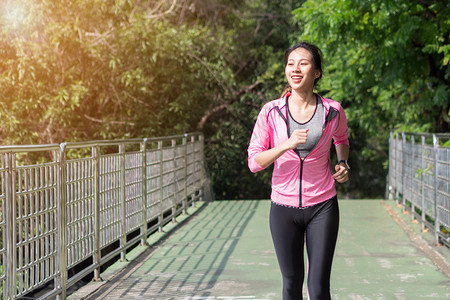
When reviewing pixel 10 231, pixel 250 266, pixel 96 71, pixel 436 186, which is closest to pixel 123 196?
pixel 250 266

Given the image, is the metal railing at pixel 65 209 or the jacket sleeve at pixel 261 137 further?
the metal railing at pixel 65 209

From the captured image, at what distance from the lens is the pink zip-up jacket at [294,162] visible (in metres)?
3.94

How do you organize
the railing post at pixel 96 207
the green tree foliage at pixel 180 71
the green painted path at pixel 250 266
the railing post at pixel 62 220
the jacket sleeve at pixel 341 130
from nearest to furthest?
the jacket sleeve at pixel 341 130, the railing post at pixel 62 220, the green painted path at pixel 250 266, the railing post at pixel 96 207, the green tree foliage at pixel 180 71

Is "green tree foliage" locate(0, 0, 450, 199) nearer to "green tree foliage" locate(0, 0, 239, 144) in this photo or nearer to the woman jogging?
"green tree foliage" locate(0, 0, 239, 144)

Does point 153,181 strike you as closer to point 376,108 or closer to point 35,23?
point 35,23

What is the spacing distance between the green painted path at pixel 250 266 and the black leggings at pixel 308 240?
8.62 ft

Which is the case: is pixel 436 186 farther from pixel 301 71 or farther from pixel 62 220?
pixel 301 71

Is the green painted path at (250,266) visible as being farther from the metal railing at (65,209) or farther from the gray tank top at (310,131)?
the gray tank top at (310,131)

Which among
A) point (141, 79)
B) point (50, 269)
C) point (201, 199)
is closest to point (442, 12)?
point (201, 199)

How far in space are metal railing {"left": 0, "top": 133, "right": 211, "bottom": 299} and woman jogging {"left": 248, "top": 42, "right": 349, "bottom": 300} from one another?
1.90 metres

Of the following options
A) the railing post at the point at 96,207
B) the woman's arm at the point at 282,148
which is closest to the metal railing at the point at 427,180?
the railing post at the point at 96,207

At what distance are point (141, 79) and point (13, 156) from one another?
43.4ft

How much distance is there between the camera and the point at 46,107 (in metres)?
17.5

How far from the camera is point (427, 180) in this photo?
10.5m
